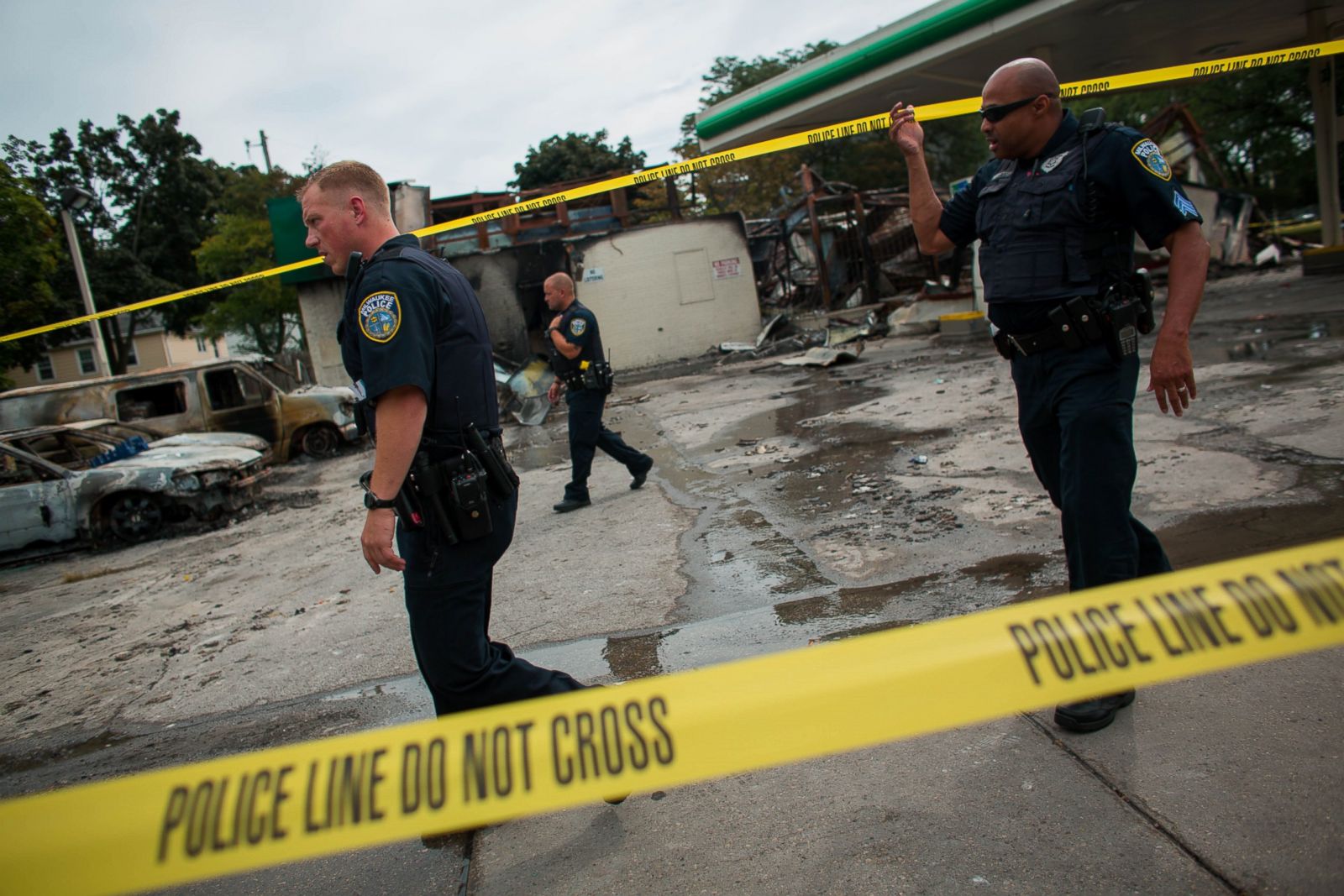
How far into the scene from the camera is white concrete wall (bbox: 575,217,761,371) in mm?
19469

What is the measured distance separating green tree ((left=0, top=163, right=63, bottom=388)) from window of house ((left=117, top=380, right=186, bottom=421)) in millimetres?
2288

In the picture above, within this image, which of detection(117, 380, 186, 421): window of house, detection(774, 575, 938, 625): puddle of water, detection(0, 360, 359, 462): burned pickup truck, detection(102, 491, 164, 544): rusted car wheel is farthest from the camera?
detection(117, 380, 186, 421): window of house

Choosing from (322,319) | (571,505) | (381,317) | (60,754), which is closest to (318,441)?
(571,505)

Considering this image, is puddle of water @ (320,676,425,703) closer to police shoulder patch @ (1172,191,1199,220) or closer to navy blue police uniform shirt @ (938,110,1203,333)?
navy blue police uniform shirt @ (938,110,1203,333)

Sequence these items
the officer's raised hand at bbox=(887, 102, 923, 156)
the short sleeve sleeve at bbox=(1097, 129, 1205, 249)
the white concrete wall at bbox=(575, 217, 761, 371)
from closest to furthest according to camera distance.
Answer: the short sleeve sleeve at bbox=(1097, 129, 1205, 249)
the officer's raised hand at bbox=(887, 102, 923, 156)
the white concrete wall at bbox=(575, 217, 761, 371)

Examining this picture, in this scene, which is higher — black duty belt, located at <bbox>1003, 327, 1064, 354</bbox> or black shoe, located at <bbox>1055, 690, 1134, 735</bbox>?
black duty belt, located at <bbox>1003, 327, 1064, 354</bbox>

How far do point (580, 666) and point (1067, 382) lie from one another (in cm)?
219

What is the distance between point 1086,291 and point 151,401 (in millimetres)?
12155

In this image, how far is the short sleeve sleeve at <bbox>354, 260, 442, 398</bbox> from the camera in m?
2.26

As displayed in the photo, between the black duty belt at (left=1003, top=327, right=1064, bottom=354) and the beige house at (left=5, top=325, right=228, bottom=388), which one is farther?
the beige house at (left=5, top=325, right=228, bottom=388)

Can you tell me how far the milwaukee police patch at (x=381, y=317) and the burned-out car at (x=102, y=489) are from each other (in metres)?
7.39

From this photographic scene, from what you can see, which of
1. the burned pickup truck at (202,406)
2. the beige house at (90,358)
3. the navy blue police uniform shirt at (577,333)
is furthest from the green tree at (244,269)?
the navy blue police uniform shirt at (577,333)

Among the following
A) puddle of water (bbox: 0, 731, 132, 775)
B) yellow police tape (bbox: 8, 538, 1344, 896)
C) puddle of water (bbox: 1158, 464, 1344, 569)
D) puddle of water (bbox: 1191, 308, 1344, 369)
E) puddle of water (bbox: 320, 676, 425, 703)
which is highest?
yellow police tape (bbox: 8, 538, 1344, 896)

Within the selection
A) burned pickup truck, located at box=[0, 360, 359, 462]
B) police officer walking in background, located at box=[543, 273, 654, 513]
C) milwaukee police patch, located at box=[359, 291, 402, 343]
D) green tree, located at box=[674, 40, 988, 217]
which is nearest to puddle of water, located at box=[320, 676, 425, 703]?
milwaukee police patch, located at box=[359, 291, 402, 343]
